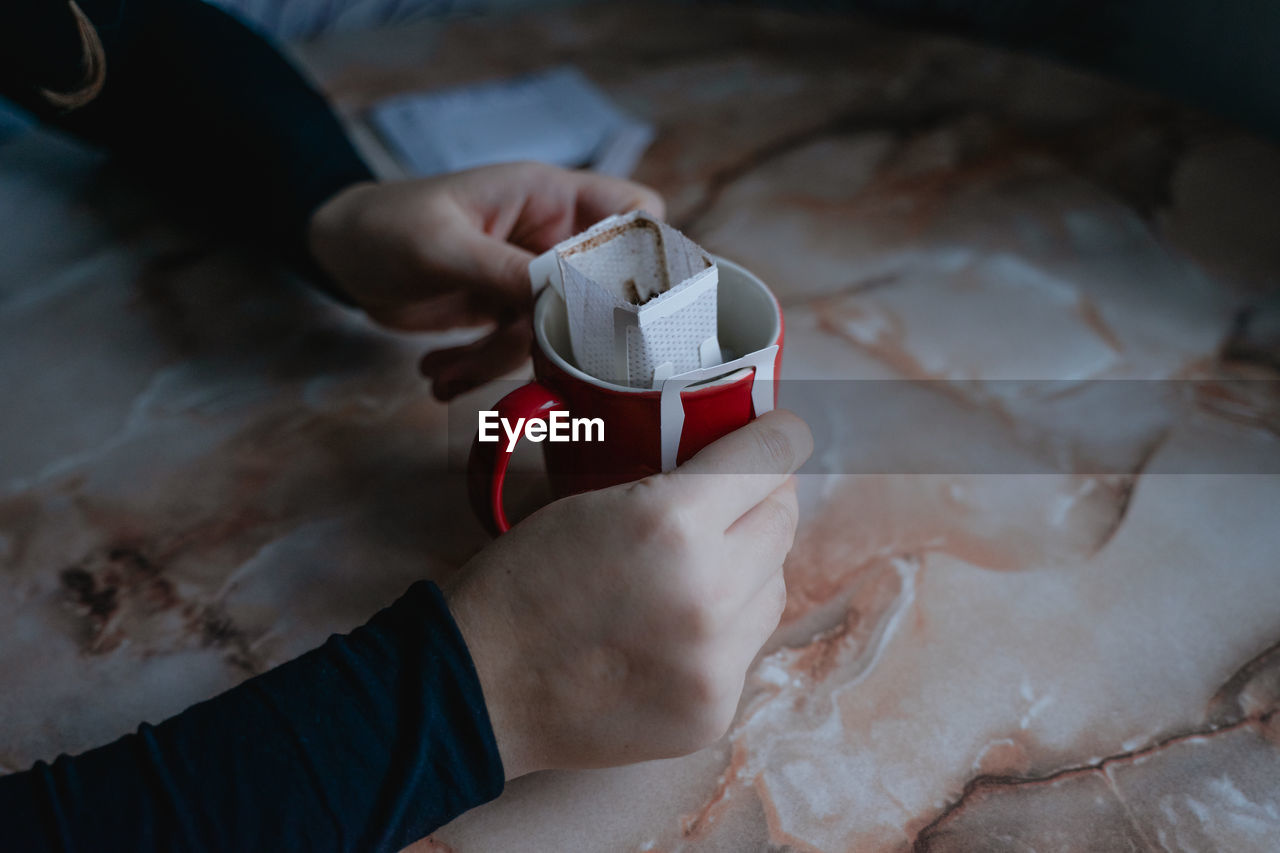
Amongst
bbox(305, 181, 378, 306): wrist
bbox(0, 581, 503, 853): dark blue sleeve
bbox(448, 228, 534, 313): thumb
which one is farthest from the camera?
bbox(305, 181, 378, 306): wrist

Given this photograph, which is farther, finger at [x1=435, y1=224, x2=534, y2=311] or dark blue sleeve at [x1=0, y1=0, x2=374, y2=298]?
dark blue sleeve at [x1=0, y1=0, x2=374, y2=298]

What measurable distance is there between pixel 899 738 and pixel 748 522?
142 mm

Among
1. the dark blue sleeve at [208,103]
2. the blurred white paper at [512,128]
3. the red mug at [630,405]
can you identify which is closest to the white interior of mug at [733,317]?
the red mug at [630,405]

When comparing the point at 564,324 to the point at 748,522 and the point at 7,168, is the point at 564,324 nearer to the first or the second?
the point at 748,522

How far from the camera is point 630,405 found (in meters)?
0.44

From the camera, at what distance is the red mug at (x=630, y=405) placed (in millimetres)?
438

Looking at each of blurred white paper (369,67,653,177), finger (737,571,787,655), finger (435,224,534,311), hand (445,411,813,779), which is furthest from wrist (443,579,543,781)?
blurred white paper (369,67,653,177)

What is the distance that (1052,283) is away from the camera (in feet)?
2.54

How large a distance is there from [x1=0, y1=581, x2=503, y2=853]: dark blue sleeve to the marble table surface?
0.05 m

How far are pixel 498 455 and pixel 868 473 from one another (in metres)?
0.29

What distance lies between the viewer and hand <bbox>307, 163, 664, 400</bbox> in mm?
641

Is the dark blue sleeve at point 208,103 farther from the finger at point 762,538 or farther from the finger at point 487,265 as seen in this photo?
the finger at point 762,538

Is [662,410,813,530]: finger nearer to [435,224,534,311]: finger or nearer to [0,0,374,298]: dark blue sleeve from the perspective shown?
[435,224,534,311]: finger
